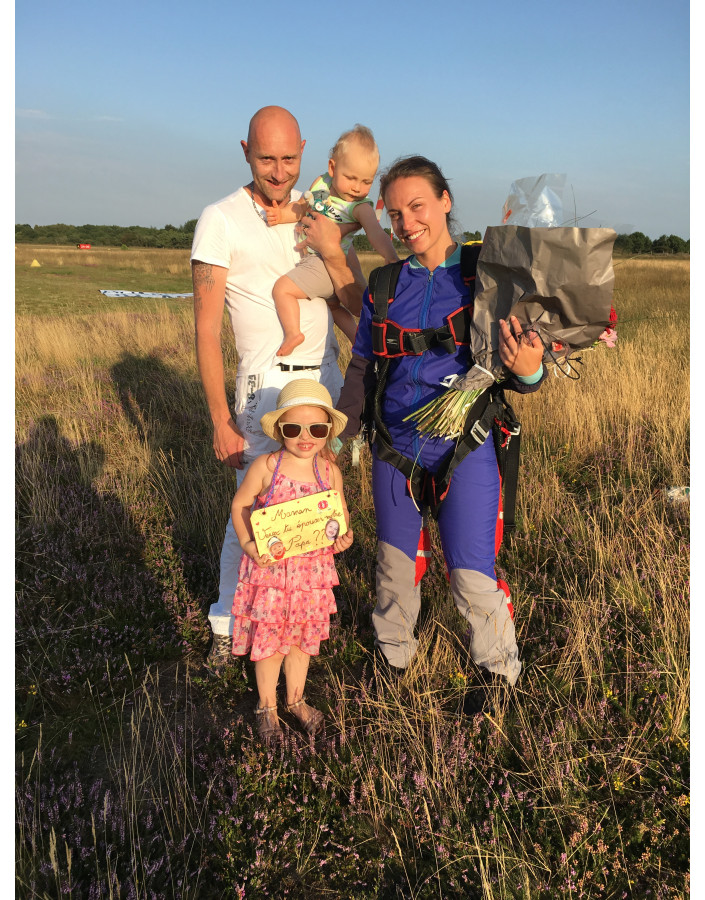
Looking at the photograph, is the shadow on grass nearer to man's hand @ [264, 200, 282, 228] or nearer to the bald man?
the bald man

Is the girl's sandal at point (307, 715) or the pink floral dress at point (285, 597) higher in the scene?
the pink floral dress at point (285, 597)

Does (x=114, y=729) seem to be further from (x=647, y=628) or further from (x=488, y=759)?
(x=647, y=628)

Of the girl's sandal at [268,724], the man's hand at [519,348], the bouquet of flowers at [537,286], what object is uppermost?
the bouquet of flowers at [537,286]

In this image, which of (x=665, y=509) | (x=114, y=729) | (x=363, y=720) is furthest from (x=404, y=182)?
(x=665, y=509)

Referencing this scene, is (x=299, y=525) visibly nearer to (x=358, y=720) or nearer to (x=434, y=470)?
(x=434, y=470)

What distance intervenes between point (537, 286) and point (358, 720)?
2.25 meters

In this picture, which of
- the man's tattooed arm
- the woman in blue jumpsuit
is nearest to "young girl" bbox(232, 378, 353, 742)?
the woman in blue jumpsuit

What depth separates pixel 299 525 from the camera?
2551 millimetres

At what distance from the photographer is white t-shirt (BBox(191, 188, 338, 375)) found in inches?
113

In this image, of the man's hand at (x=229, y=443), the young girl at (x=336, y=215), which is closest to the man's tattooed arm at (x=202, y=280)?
the young girl at (x=336, y=215)

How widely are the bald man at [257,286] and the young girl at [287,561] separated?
45 centimetres

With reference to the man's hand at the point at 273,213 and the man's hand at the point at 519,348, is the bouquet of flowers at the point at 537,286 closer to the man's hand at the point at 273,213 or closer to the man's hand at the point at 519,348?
the man's hand at the point at 519,348

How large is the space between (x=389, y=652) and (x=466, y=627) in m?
0.51

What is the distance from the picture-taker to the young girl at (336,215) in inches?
117
